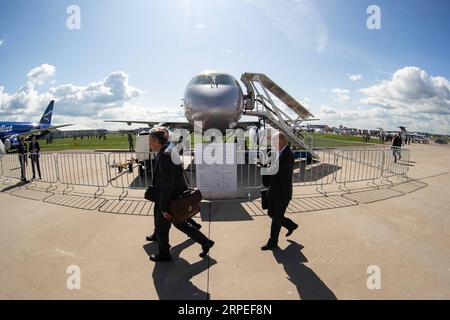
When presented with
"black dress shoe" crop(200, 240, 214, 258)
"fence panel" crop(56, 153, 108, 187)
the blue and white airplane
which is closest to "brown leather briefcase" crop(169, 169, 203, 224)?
"black dress shoe" crop(200, 240, 214, 258)

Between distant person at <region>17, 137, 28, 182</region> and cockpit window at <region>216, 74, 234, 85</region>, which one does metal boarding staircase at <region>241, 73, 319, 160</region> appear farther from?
distant person at <region>17, 137, 28, 182</region>

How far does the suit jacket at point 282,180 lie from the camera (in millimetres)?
4234

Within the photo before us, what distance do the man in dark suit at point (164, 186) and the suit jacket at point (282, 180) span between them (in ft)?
4.40

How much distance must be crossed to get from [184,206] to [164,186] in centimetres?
42

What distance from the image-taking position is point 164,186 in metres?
3.71

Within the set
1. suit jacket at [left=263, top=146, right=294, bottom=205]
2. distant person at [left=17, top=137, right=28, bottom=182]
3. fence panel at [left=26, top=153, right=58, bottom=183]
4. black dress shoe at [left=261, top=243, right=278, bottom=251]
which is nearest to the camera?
suit jacket at [left=263, top=146, right=294, bottom=205]

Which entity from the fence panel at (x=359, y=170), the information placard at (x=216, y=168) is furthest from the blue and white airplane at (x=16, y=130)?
the fence panel at (x=359, y=170)

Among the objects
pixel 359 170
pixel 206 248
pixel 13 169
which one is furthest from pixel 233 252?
pixel 13 169

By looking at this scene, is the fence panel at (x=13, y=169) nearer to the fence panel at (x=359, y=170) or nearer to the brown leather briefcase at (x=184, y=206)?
the brown leather briefcase at (x=184, y=206)

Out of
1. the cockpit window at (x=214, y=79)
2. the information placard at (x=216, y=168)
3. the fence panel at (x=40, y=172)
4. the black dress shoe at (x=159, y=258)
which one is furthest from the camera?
the cockpit window at (x=214, y=79)

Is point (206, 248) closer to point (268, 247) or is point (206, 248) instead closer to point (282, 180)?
point (268, 247)

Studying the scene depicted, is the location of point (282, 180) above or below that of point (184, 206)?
above

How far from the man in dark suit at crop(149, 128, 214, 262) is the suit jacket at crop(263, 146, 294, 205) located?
134 centimetres

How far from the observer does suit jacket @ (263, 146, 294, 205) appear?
4.23 m
